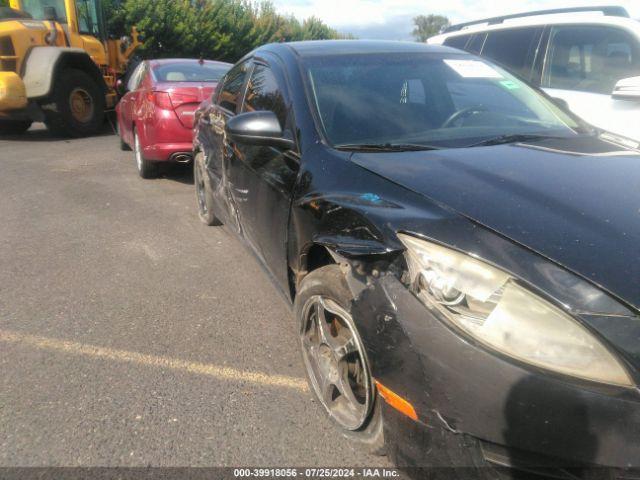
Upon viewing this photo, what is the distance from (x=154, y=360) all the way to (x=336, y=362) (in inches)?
46.4

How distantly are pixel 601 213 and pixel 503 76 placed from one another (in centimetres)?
190

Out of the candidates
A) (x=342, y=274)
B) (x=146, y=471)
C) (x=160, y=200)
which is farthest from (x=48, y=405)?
(x=160, y=200)

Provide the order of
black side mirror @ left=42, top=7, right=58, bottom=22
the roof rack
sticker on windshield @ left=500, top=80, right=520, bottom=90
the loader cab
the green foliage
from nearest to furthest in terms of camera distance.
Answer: sticker on windshield @ left=500, top=80, right=520, bottom=90, the roof rack, black side mirror @ left=42, top=7, right=58, bottom=22, the loader cab, the green foliage

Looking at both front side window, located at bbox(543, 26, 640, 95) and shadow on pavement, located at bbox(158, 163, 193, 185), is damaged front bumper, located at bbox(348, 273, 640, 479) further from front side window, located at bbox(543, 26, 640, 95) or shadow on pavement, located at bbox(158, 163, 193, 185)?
shadow on pavement, located at bbox(158, 163, 193, 185)

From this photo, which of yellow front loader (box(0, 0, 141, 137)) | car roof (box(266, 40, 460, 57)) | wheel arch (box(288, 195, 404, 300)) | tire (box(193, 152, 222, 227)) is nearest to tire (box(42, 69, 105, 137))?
yellow front loader (box(0, 0, 141, 137))

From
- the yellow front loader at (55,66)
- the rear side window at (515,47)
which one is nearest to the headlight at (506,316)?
the rear side window at (515,47)

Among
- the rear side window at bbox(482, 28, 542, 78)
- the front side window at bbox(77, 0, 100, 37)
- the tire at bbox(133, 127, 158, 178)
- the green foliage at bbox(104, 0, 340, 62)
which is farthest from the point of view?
the green foliage at bbox(104, 0, 340, 62)

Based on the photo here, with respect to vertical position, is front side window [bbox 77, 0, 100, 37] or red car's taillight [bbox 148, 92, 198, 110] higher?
front side window [bbox 77, 0, 100, 37]

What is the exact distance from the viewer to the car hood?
61.7 inches

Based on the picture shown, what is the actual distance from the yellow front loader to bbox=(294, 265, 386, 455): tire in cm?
869

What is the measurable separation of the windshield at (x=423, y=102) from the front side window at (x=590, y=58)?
1961mm

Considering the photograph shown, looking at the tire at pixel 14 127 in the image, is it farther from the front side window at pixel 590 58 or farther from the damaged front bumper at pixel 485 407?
the damaged front bumper at pixel 485 407

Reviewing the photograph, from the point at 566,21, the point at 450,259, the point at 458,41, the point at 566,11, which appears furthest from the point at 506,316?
the point at 458,41

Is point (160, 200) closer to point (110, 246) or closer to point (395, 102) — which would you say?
point (110, 246)
